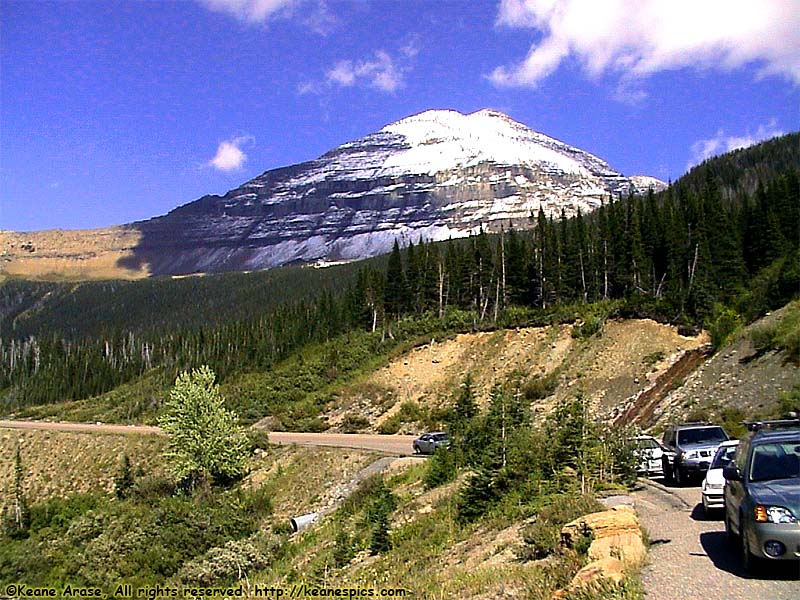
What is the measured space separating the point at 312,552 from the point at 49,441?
47461mm

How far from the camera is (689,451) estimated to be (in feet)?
72.4

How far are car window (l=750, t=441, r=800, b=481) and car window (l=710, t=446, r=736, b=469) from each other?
5524mm

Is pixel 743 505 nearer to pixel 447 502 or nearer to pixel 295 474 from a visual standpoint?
pixel 447 502

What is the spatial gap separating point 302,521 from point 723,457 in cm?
1999

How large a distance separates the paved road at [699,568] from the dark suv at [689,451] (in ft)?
16.0

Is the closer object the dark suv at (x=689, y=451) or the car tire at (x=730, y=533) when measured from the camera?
the car tire at (x=730, y=533)

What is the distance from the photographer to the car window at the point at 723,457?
16766mm

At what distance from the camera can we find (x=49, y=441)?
65.4 metres

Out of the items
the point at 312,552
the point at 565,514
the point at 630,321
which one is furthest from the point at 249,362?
the point at 565,514

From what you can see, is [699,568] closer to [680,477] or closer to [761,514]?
[761,514]

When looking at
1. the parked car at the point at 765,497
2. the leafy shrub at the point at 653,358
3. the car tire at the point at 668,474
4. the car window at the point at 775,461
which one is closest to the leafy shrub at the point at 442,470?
the car tire at the point at 668,474

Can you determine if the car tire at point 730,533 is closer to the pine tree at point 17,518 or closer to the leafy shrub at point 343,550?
the leafy shrub at point 343,550

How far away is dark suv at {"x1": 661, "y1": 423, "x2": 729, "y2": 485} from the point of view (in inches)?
859

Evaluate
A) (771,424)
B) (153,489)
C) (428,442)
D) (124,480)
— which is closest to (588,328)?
(428,442)
